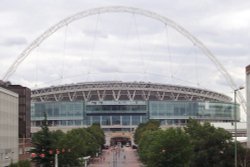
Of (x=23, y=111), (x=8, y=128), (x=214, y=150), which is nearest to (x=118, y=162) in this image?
(x=23, y=111)

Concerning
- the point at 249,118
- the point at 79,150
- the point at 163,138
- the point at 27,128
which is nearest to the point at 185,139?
the point at 163,138

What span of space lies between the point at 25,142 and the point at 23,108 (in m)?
7.86

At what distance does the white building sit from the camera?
84188 millimetres

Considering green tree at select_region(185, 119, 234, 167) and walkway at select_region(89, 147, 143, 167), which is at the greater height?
green tree at select_region(185, 119, 234, 167)

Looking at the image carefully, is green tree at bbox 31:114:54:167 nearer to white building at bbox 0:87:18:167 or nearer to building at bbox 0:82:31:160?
white building at bbox 0:87:18:167

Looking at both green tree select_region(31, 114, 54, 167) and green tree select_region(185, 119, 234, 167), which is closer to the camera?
green tree select_region(185, 119, 234, 167)

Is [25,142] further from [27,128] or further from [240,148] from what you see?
[240,148]

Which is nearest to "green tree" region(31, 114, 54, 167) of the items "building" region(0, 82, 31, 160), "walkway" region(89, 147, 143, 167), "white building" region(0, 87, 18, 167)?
"white building" region(0, 87, 18, 167)

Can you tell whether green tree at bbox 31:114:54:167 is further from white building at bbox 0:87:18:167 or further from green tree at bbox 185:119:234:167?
green tree at bbox 185:119:234:167

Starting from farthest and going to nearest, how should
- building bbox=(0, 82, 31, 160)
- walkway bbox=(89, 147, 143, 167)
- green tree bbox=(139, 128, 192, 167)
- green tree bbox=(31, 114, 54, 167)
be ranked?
walkway bbox=(89, 147, 143, 167)
building bbox=(0, 82, 31, 160)
green tree bbox=(31, 114, 54, 167)
green tree bbox=(139, 128, 192, 167)

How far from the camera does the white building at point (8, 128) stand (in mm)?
84188

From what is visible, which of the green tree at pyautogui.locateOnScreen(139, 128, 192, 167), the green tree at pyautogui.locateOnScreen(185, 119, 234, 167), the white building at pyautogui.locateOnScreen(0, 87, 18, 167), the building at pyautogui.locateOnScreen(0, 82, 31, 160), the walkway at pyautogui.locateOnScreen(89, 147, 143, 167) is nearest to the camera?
the green tree at pyautogui.locateOnScreen(185, 119, 234, 167)

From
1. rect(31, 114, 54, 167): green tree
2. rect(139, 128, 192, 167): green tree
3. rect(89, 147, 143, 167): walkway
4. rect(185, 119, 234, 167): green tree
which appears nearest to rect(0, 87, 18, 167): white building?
rect(31, 114, 54, 167): green tree

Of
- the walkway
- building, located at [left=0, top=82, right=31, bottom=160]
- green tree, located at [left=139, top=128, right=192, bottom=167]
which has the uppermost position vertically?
building, located at [left=0, top=82, right=31, bottom=160]
